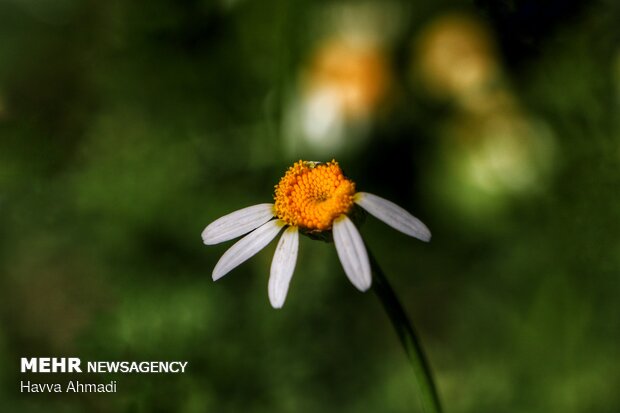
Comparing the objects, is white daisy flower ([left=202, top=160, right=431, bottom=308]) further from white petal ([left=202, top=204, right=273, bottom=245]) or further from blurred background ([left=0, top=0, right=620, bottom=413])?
blurred background ([left=0, top=0, right=620, bottom=413])

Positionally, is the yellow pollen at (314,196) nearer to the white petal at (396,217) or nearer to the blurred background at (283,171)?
the white petal at (396,217)

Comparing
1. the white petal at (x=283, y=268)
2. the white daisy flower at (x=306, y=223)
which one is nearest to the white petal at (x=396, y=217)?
the white daisy flower at (x=306, y=223)

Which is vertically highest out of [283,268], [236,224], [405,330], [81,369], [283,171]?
[283,171]

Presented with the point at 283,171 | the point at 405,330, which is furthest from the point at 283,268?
the point at 283,171

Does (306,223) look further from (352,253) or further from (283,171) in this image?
(283,171)

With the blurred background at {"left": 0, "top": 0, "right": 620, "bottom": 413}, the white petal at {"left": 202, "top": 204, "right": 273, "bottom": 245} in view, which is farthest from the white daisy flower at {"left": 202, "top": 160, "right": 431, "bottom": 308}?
the blurred background at {"left": 0, "top": 0, "right": 620, "bottom": 413}

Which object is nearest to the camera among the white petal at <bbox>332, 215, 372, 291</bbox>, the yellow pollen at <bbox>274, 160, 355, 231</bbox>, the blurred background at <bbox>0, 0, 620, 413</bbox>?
the white petal at <bbox>332, 215, 372, 291</bbox>

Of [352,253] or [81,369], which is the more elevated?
[81,369]
